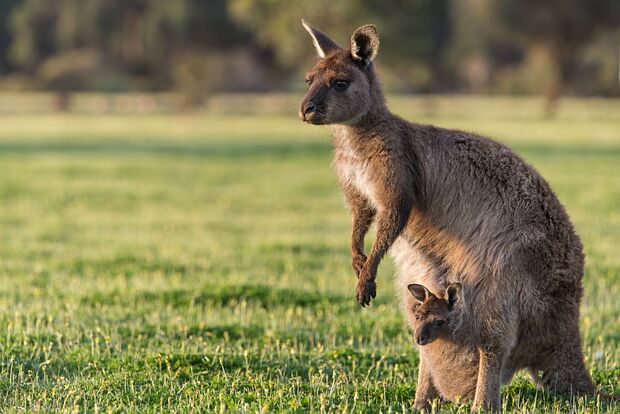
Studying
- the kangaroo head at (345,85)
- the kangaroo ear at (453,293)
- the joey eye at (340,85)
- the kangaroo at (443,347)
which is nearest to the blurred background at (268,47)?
the kangaroo head at (345,85)

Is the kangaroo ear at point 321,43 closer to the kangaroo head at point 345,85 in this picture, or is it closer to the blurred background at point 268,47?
the kangaroo head at point 345,85

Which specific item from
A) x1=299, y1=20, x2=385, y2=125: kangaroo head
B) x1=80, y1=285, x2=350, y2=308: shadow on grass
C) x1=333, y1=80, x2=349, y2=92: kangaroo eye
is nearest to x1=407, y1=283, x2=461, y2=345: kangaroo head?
x1=299, y1=20, x2=385, y2=125: kangaroo head

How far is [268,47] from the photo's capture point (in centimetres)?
7400

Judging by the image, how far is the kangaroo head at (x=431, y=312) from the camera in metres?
5.88

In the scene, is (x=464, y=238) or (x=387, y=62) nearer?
(x=464, y=238)

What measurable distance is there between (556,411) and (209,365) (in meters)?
2.41

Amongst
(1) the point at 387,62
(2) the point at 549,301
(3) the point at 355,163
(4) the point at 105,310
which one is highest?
(1) the point at 387,62

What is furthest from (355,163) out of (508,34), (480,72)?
(480,72)

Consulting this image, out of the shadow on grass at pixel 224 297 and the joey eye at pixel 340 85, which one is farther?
the shadow on grass at pixel 224 297

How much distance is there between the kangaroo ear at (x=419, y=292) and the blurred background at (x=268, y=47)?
41.6 m

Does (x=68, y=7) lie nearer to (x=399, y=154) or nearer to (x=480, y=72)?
(x=480, y=72)

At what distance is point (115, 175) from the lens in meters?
24.2

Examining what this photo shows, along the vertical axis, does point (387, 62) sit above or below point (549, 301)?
above

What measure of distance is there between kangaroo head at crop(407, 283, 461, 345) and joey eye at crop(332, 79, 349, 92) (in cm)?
125
